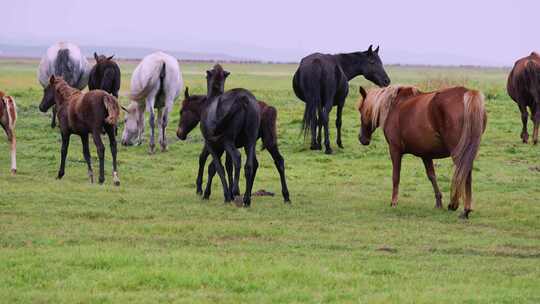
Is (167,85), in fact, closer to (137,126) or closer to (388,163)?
(137,126)

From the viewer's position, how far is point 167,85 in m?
19.5

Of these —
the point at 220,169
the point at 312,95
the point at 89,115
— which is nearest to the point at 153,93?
the point at 312,95

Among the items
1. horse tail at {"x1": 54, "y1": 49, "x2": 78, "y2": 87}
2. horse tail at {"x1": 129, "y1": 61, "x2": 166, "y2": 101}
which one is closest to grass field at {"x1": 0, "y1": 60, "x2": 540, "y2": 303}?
horse tail at {"x1": 129, "y1": 61, "x2": 166, "y2": 101}

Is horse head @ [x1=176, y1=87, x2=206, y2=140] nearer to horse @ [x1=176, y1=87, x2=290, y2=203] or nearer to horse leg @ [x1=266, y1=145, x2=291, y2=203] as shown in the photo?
horse @ [x1=176, y1=87, x2=290, y2=203]

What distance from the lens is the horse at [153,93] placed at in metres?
19.3

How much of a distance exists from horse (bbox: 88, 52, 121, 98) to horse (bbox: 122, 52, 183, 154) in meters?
0.82

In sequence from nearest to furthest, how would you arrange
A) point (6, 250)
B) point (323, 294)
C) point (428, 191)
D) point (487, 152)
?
point (323, 294) < point (6, 250) < point (428, 191) < point (487, 152)

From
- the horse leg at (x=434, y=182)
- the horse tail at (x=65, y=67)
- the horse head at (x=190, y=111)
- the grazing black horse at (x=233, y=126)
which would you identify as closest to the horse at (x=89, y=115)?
the horse head at (x=190, y=111)

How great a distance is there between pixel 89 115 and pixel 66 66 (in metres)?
8.43

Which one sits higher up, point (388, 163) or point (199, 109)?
point (199, 109)

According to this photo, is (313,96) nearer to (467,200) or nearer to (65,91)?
(65,91)

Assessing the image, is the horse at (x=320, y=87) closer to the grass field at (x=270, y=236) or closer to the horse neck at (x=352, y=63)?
the horse neck at (x=352, y=63)

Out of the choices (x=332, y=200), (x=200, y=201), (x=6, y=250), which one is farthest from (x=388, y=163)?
(x=6, y=250)

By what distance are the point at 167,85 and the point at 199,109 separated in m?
6.27
